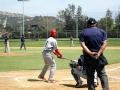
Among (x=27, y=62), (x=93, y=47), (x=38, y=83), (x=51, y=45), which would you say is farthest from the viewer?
(x=27, y=62)

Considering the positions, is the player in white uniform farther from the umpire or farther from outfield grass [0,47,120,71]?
outfield grass [0,47,120,71]

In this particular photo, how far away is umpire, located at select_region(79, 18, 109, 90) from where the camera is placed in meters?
9.90

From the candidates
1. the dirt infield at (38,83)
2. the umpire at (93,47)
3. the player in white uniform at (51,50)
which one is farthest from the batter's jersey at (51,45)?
the umpire at (93,47)

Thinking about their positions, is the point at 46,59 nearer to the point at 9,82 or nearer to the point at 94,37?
the point at 9,82

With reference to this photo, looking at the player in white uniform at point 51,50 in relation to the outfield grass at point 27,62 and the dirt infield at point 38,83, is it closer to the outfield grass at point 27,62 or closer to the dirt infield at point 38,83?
the dirt infield at point 38,83

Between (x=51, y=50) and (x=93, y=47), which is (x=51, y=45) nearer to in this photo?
(x=51, y=50)

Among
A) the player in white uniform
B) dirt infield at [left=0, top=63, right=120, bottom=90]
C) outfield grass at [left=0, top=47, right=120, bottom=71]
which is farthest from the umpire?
outfield grass at [left=0, top=47, right=120, bottom=71]

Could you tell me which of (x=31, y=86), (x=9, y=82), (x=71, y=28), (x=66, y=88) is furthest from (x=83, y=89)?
(x=71, y=28)

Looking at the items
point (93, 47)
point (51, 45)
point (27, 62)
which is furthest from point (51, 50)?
point (27, 62)

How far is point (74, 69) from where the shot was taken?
A: 1357 centimetres

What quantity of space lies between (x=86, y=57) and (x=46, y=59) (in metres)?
4.78

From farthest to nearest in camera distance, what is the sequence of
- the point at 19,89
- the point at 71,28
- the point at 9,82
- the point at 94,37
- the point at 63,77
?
1. the point at 71,28
2. the point at 63,77
3. the point at 9,82
4. the point at 19,89
5. the point at 94,37

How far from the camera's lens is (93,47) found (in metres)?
10.0

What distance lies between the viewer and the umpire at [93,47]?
9898 millimetres
